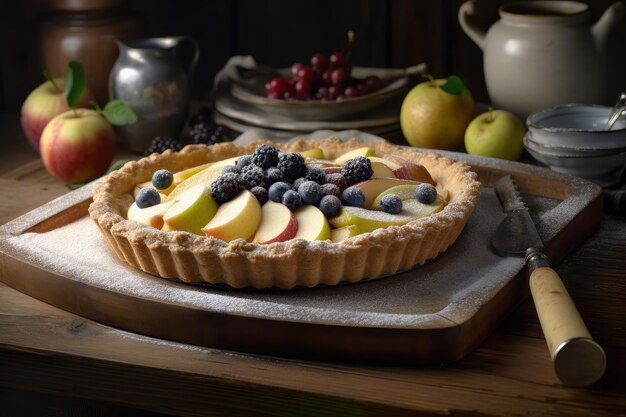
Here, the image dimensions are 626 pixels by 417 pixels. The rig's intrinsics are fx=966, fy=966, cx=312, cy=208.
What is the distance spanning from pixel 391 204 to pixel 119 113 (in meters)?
1.09

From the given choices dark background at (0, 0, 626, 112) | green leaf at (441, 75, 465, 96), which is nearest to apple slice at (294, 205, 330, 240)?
green leaf at (441, 75, 465, 96)

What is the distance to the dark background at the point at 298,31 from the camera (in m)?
3.43

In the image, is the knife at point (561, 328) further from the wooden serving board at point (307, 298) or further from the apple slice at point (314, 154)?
the apple slice at point (314, 154)

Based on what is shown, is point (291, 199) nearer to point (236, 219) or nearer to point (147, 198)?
point (236, 219)

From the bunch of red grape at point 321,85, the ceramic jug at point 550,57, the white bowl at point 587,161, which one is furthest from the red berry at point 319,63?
the white bowl at point 587,161

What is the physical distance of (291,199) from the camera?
1.85 meters

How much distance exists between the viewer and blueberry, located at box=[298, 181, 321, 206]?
186cm

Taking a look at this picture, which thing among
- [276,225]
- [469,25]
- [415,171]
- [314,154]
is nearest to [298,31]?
[469,25]

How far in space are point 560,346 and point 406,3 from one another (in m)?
2.21

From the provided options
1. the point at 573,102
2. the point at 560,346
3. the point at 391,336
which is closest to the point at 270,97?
the point at 573,102

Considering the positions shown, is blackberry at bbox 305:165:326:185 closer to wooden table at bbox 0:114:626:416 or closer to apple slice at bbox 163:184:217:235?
apple slice at bbox 163:184:217:235

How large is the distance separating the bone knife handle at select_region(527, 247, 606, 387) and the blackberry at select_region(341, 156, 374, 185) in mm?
527

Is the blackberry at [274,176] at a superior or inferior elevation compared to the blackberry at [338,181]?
superior

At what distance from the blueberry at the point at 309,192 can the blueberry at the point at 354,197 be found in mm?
57
